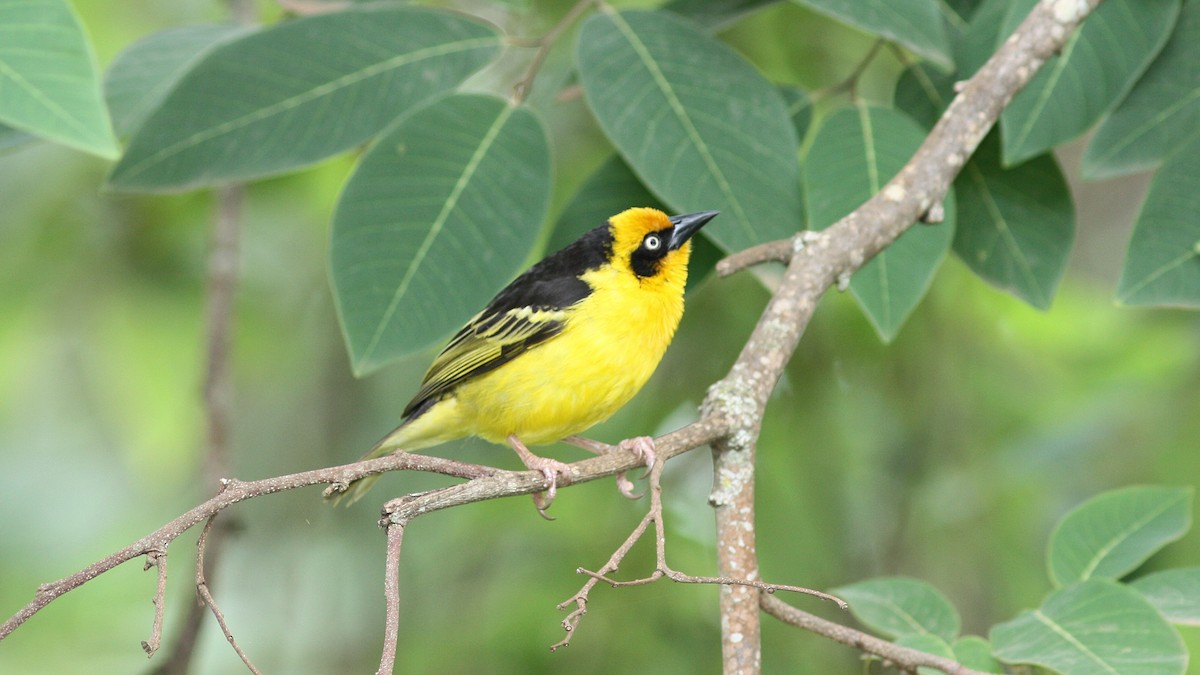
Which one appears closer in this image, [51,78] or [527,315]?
[51,78]

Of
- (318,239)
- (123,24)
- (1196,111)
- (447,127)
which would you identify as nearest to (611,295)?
(447,127)

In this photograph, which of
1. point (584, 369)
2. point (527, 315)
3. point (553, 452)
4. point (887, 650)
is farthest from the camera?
point (553, 452)

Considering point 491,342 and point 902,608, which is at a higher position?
point 491,342

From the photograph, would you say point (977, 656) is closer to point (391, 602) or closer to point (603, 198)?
point (391, 602)

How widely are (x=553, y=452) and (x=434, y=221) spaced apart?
55.2 inches

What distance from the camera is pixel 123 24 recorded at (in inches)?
187

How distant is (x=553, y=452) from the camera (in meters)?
3.85

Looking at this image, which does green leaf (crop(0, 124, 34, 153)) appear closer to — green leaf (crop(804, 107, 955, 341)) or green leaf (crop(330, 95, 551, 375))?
green leaf (crop(330, 95, 551, 375))

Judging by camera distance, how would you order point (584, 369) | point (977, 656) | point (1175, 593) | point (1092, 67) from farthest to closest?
1. point (584, 369)
2. point (1092, 67)
3. point (1175, 593)
4. point (977, 656)

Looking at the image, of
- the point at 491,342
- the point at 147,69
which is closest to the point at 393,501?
the point at 491,342

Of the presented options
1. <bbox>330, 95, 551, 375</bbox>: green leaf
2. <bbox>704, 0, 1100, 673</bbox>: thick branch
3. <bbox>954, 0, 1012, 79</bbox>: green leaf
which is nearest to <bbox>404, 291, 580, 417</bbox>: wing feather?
<bbox>330, 95, 551, 375</bbox>: green leaf

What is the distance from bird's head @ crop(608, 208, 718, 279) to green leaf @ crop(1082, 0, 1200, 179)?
101 centimetres

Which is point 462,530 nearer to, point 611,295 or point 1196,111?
point 611,295

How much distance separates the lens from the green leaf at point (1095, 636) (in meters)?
1.94
